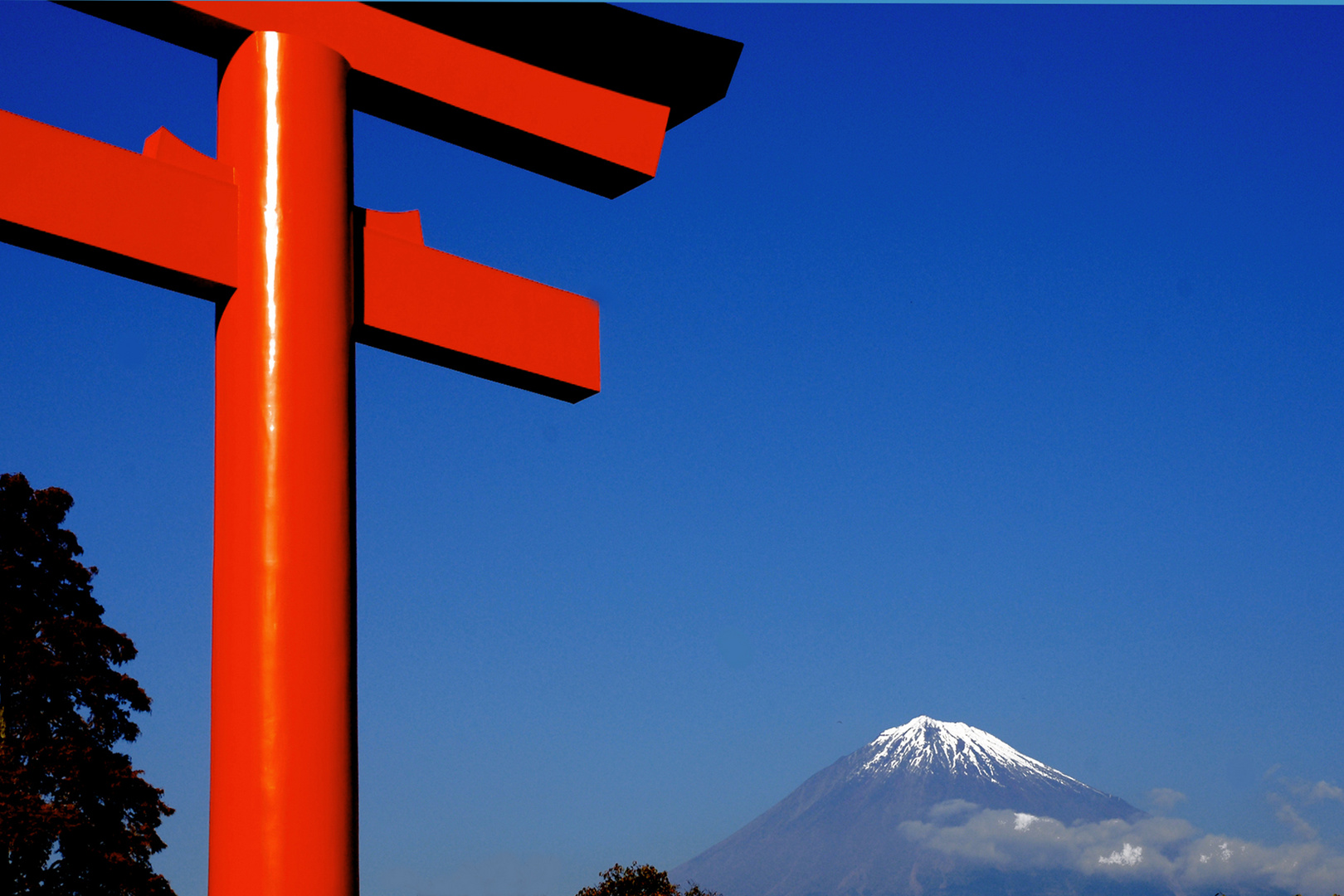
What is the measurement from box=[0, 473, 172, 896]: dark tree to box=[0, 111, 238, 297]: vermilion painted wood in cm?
924

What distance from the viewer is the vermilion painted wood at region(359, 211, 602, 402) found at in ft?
10.8

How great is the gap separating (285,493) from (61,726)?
32.0 ft

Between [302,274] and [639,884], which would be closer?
[302,274]

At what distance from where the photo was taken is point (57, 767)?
36.7 feet

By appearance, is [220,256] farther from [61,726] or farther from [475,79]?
[61,726]

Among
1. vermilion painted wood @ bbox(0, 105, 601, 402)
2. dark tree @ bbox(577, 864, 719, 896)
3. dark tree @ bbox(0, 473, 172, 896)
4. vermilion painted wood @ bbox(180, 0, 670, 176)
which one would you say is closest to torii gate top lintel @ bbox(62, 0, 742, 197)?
vermilion painted wood @ bbox(180, 0, 670, 176)

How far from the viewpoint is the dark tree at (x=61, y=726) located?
10867mm

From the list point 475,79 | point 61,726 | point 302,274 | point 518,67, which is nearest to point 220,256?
point 302,274

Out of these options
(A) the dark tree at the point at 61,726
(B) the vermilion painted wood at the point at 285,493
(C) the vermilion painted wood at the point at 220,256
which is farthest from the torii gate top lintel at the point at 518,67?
(A) the dark tree at the point at 61,726

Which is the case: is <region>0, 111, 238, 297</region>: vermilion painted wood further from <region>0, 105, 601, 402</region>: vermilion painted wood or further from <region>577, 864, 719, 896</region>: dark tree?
<region>577, 864, 719, 896</region>: dark tree

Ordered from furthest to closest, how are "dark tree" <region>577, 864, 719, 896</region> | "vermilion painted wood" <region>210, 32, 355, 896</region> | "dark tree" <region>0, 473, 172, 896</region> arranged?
1. "dark tree" <region>577, 864, 719, 896</region>
2. "dark tree" <region>0, 473, 172, 896</region>
3. "vermilion painted wood" <region>210, 32, 355, 896</region>

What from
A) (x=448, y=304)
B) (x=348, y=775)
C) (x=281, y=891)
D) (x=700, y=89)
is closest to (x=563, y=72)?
(x=700, y=89)

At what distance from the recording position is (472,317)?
3475 millimetres

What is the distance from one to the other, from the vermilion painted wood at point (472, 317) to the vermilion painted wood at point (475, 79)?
0.38 m
